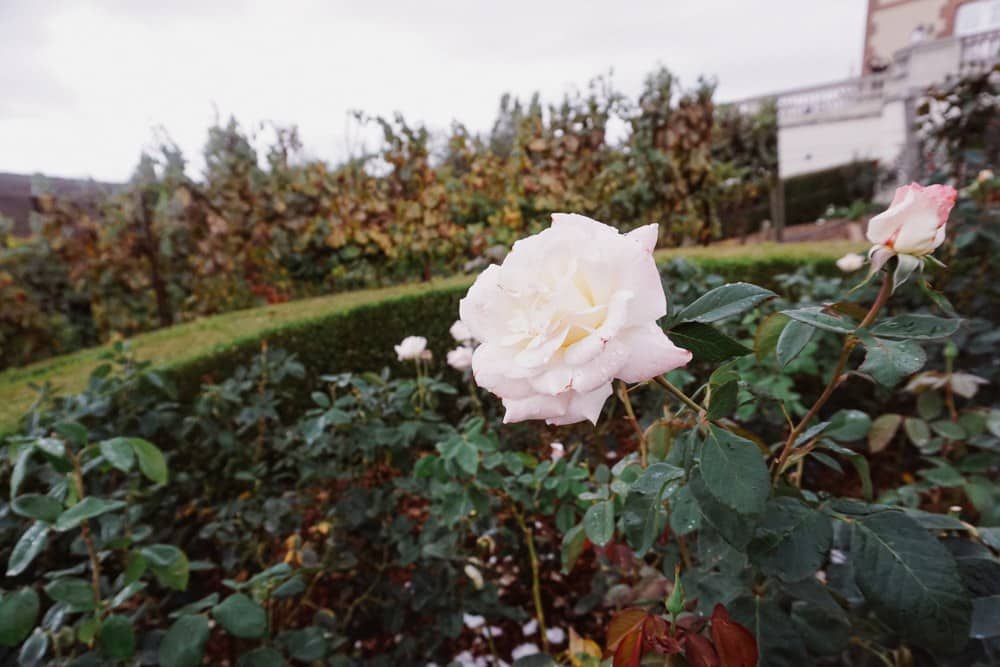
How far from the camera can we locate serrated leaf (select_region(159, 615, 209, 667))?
2.97ft

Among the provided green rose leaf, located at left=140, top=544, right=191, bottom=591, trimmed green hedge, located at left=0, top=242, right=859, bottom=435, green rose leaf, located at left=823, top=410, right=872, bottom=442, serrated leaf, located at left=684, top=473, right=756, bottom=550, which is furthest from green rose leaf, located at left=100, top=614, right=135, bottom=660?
trimmed green hedge, located at left=0, top=242, right=859, bottom=435

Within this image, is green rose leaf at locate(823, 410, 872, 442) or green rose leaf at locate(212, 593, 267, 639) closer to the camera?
green rose leaf at locate(212, 593, 267, 639)

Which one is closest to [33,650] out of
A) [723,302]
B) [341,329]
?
[723,302]

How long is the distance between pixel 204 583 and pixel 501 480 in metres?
1.51

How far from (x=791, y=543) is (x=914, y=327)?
0.97ft

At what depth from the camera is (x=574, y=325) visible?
49cm

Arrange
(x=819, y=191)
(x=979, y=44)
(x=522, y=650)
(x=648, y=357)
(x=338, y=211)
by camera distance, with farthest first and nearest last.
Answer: (x=979, y=44)
(x=819, y=191)
(x=338, y=211)
(x=522, y=650)
(x=648, y=357)

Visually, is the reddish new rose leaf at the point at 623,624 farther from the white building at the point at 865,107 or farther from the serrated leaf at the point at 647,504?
the white building at the point at 865,107

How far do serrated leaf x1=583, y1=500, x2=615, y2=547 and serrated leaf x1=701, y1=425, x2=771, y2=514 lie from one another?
33 cm

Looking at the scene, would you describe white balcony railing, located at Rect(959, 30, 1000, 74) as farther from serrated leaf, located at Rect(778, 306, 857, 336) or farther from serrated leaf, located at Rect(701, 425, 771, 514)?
serrated leaf, located at Rect(701, 425, 771, 514)

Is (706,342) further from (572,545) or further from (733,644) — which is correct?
(572,545)

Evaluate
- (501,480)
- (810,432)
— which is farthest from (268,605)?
(810,432)

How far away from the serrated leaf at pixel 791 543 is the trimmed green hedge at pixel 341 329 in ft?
8.92

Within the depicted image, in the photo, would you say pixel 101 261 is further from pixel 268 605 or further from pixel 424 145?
pixel 268 605
